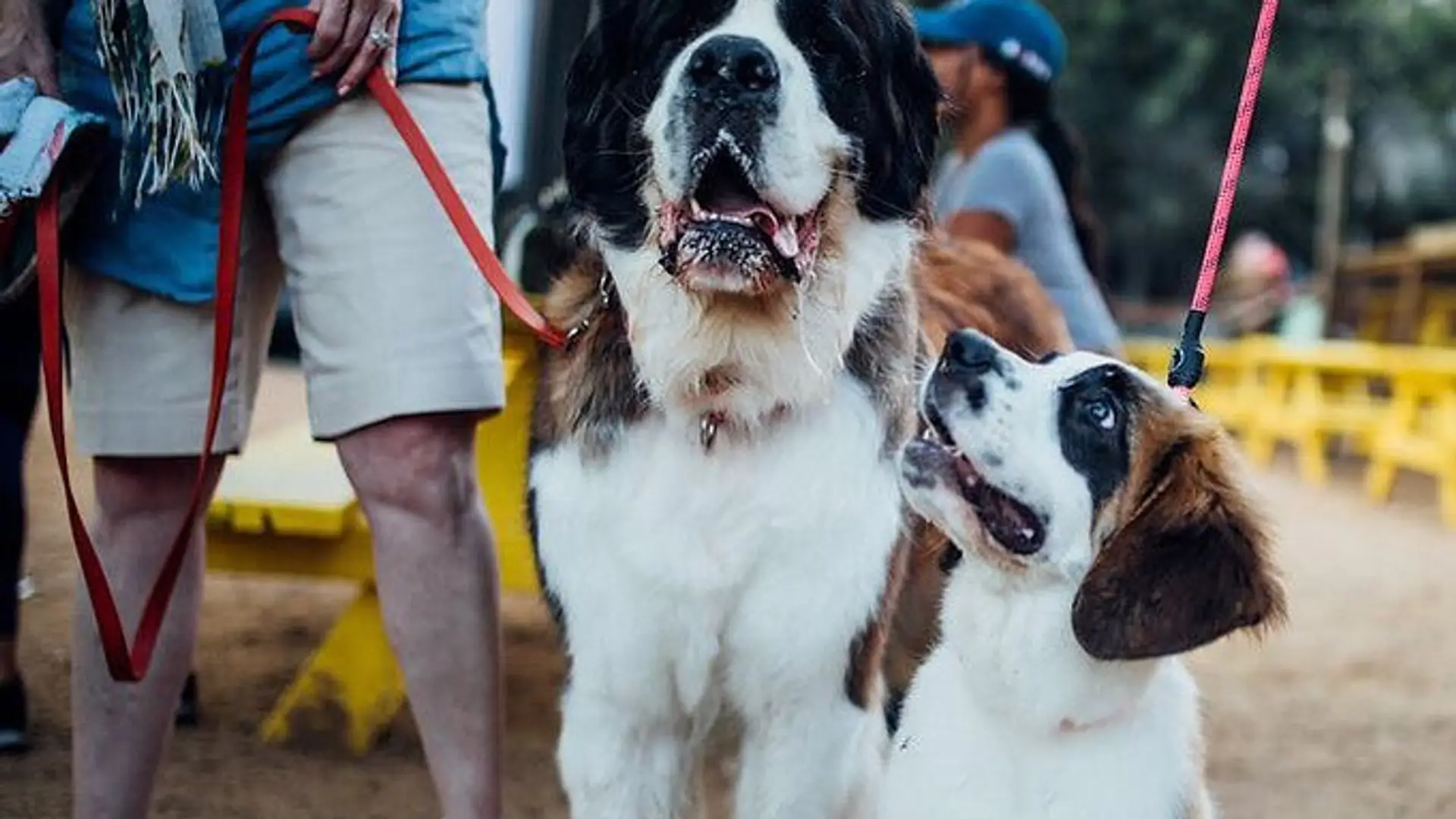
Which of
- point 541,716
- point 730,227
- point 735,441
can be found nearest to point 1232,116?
point 541,716

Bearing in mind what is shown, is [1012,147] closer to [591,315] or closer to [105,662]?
[591,315]

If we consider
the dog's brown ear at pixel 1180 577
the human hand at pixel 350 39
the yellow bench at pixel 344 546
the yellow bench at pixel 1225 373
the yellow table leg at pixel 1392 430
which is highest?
the human hand at pixel 350 39

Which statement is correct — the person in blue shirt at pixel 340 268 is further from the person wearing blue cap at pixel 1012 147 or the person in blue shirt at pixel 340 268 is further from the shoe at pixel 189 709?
the person wearing blue cap at pixel 1012 147

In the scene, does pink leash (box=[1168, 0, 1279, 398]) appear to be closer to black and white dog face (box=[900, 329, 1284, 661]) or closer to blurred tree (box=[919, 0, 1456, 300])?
black and white dog face (box=[900, 329, 1284, 661])

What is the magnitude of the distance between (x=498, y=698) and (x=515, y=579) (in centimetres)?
185

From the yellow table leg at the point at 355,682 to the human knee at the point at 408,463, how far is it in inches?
70.5

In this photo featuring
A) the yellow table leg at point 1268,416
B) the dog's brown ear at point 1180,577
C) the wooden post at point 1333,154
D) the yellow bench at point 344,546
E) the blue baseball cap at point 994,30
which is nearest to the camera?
the dog's brown ear at point 1180,577

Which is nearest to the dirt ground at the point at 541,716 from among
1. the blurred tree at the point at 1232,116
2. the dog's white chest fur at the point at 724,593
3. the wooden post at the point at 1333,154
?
the dog's white chest fur at the point at 724,593

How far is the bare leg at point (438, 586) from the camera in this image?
287cm

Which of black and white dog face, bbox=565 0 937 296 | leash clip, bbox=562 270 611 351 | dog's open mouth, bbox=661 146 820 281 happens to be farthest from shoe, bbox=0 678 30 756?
dog's open mouth, bbox=661 146 820 281

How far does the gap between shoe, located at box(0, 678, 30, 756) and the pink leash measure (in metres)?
2.96

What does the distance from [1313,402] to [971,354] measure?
1142 centimetres

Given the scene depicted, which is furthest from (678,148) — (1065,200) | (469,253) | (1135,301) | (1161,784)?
(1135,301)

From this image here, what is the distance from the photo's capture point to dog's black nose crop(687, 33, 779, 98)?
8.73 ft
